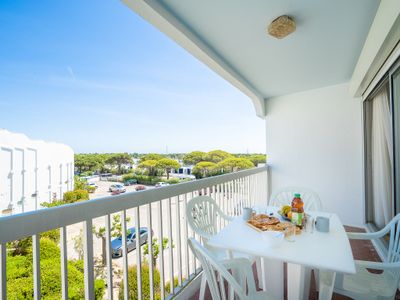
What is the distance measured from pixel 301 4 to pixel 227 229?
194 centimetres

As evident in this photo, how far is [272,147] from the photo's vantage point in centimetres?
435

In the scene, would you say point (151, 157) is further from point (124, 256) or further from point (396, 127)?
point (396, 127)

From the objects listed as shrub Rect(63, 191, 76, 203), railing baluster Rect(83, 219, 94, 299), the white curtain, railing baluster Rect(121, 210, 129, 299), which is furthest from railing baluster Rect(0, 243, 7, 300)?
shrub Rect(63, 191, 76, 203)

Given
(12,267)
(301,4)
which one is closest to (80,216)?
(12,267)

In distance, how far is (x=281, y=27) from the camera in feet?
6.29

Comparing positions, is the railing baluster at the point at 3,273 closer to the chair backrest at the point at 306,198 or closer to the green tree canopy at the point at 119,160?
the chair backrest at the point at 306,198

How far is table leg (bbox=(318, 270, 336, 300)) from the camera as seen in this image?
1.20 m

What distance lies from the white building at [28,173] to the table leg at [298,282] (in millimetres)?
6295

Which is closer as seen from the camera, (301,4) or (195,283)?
(301,4)

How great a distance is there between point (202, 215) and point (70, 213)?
1206 mm

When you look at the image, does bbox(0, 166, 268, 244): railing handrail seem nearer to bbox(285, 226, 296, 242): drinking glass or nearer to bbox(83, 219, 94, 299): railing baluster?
bbox(83, 219, 94, 299): railing baluster

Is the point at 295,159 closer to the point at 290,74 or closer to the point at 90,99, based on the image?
the point at 290,74

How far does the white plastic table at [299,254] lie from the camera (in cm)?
106

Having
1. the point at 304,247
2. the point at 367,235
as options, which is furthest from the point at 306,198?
the point at 304,247
